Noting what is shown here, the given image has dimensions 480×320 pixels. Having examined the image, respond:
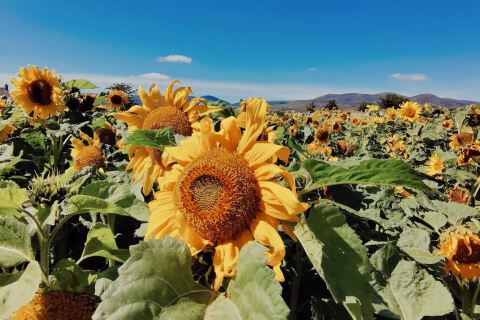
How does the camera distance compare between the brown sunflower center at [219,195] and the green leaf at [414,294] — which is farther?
the green leaf at [414,294]

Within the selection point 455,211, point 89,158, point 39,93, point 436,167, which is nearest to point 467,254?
point 455,211

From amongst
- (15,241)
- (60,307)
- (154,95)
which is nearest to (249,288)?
(60,307)

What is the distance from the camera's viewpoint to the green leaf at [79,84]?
5.83 m

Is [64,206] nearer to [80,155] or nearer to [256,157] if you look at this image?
[256,157]

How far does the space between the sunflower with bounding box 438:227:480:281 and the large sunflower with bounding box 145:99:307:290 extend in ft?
3.70

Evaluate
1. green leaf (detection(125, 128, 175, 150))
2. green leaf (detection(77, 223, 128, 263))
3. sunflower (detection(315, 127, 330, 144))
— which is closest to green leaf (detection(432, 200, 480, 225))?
green leaf (detection(125, 128, 175, 150))

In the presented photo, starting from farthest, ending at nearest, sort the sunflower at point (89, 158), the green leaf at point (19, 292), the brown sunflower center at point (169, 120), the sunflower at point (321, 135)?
the sunflower at point (321, 135)
the sunflower at point (89, 158)
the brown sunflower center at point (169, 120)
the green leaf at point (19, 292)

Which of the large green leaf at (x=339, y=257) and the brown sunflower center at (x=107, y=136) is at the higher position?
the large green leaf at (x=339, y=257)

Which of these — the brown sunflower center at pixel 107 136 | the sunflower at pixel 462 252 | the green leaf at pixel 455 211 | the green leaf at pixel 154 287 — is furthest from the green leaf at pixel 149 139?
the brown sunflower center at pixel 107 136

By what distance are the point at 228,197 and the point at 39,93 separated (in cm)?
501

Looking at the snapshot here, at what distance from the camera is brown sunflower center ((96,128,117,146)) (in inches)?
186

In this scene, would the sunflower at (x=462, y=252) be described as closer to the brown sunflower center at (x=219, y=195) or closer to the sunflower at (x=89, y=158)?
the brown sunflower center at (x=219, y=195)

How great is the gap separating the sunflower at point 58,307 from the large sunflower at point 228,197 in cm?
32

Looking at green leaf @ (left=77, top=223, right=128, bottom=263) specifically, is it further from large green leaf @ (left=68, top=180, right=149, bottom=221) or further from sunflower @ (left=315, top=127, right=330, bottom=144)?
sunflower @ (left=315, top=127, right=330, bottom=144)
